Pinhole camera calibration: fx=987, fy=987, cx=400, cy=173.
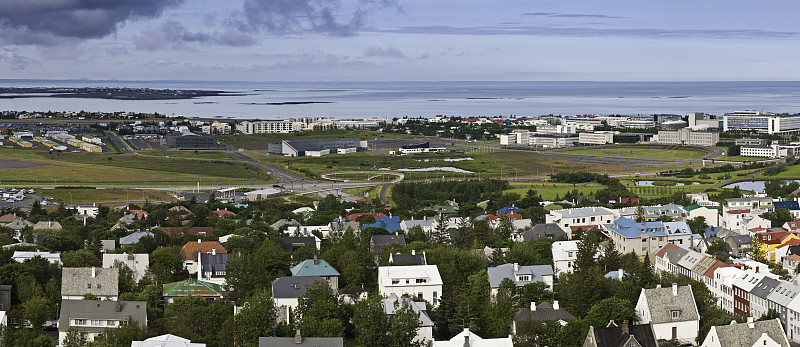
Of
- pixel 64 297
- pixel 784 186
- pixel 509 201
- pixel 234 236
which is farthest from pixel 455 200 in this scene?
pixel 64 297

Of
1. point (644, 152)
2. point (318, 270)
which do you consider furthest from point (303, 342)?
point (644, 152)

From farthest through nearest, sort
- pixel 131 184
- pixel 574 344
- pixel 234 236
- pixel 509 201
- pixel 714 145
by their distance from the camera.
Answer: pixel 714 145
pixel 131 184
pixel 509 201
pixel 234 236
pixel 574 344

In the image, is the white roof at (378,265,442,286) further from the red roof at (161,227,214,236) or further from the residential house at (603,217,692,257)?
the red roof at (161,227,214,236)

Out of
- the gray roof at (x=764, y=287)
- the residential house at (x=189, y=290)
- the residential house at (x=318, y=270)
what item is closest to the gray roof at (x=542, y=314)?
the gray roof at (x=764, y=287)

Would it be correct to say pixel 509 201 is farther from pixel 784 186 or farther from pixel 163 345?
pixel 163 345

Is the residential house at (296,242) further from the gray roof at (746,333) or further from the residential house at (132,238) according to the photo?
the gray roof at (746,333)

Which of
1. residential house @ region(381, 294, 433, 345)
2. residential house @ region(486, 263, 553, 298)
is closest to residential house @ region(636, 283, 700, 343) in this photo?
residential house @ region(486, 263, 553, 298)
